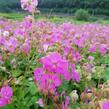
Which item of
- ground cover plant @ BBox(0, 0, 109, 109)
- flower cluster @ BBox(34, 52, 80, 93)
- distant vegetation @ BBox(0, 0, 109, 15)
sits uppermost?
flower cluster @ BBox(34, 52, 80, 93)

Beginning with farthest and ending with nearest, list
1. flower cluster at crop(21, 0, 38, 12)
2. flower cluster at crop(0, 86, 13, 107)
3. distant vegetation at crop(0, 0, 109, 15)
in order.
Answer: distant vegetation at crop(0, 0, 109, 15), flower cluster at crop(21, 0, 38, 12), flower cluster at crop(0, 86, 13, 107)

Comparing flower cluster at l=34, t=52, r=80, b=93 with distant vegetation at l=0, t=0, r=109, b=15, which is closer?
flower cluster at l=34, t=52, r=80, b=93

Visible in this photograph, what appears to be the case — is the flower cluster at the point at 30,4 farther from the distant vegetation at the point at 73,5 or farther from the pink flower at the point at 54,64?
the distant vegetation at the point at 73,5

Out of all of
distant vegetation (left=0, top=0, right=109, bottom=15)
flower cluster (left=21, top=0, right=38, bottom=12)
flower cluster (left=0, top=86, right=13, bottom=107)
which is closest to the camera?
flower cluster (left=0, top=86, right=13, bottom=107)

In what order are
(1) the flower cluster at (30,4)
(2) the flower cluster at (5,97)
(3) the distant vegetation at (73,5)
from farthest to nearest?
(3) the distant vegetation at (73,5) < (1) the flower cluster at (30,4) < (2) the flower cluster at (5,97)

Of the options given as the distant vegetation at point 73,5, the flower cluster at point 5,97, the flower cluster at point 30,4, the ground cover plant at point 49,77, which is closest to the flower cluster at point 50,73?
the ground cover plant at point 49,77

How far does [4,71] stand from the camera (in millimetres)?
1885

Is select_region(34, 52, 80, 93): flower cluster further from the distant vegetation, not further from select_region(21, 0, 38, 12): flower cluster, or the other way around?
the distant vegetation

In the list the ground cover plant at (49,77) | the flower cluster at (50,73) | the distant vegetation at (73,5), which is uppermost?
the flower cluster at (50,73)

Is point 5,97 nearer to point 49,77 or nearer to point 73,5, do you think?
point 49,77

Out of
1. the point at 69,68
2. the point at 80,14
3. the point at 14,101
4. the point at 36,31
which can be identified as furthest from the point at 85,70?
the point at 80,14

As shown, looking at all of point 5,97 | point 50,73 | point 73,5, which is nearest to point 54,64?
point 50,73

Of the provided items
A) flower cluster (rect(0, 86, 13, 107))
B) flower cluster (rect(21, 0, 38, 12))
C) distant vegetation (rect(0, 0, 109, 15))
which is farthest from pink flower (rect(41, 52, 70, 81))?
distant vegetation (rect(0, 0, 109, 15))

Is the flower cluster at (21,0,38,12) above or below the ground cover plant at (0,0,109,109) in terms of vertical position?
above
